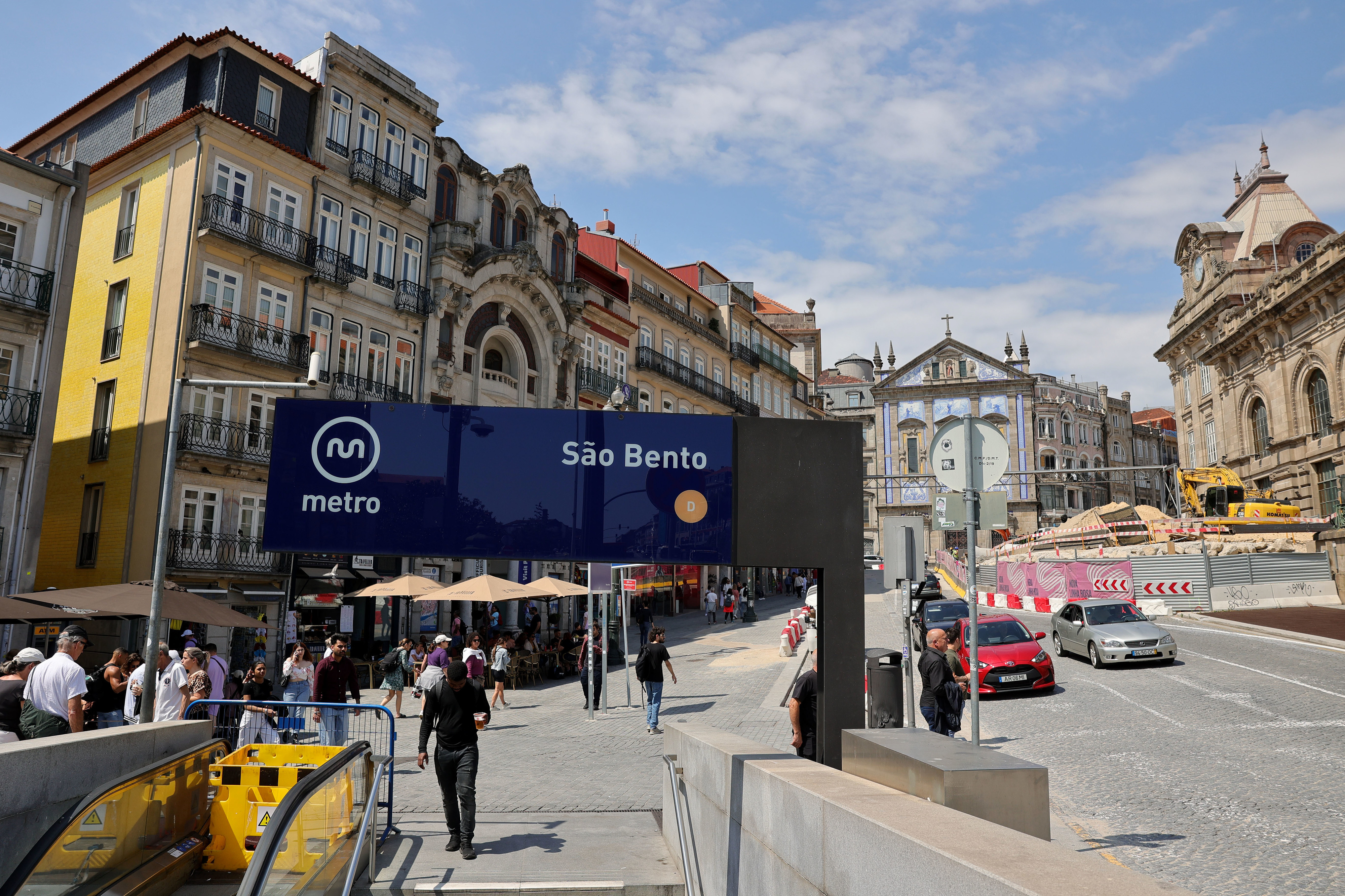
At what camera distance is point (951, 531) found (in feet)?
261

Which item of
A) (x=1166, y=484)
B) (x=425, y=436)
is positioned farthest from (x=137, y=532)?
(x=1166, y=484)

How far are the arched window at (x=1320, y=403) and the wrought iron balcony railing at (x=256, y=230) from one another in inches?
1747

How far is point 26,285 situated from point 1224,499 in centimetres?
4881

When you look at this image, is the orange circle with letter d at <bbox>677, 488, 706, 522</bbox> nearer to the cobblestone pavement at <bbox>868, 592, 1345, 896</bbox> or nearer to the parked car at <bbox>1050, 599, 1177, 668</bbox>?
the cobblestone pavement at <bbox>868, 592, 1345, 896</bbox>

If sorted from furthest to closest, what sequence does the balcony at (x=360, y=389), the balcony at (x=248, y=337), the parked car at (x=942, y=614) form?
the balcony at (x=360, y=389)
the balcony at (x=248, y=337)
the parked car at (x=942, y=614)

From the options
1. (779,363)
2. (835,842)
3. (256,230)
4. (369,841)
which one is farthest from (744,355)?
(835,842)

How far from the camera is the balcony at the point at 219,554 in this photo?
2283cm

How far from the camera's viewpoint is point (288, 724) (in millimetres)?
10016

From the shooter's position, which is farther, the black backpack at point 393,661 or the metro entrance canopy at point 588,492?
the black backpack at point 393,661

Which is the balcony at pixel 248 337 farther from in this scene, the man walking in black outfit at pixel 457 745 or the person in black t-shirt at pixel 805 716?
the person in black t-shirt at pixel 805 716

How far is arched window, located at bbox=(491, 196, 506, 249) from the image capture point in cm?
3472

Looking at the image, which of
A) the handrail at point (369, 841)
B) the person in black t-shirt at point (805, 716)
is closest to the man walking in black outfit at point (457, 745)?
the handrail at point (369, 841)

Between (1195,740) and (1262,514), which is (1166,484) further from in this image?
(1195,740)

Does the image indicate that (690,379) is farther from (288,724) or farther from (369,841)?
(369,841)
